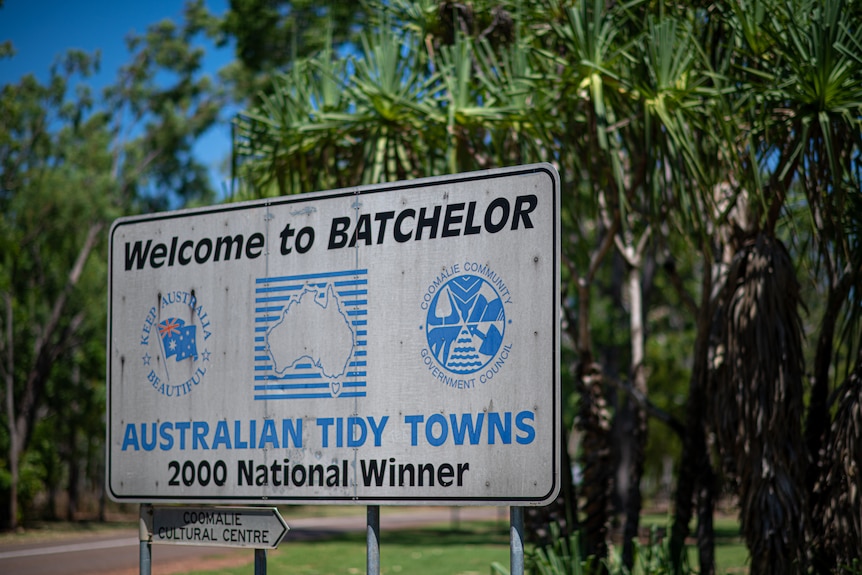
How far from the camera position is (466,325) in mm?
4156

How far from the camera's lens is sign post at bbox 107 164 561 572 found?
403 cm

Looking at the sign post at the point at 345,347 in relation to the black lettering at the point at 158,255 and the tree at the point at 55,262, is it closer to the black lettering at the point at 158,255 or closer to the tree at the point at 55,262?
the black lettering at the point at 158,255

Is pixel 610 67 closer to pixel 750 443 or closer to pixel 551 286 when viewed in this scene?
pixel 750 443

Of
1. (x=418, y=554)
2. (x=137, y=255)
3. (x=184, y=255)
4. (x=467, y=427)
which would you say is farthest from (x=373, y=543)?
(x=418, y=554)

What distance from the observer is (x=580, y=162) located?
903cm

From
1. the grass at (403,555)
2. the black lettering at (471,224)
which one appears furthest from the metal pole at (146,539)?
the grass at (403,555)

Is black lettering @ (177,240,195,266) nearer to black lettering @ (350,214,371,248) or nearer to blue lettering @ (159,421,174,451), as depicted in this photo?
blue lettering @ (159,421,174,451)

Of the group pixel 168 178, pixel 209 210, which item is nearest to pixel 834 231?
pixel 209 210

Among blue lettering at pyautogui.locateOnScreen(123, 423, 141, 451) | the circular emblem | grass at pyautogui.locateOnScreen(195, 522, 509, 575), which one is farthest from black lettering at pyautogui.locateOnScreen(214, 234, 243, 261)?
grass at pyautogui.locateOnScreen(195, 522, 509, 575)

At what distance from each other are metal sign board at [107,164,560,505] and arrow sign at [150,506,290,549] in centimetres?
8

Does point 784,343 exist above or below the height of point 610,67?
below

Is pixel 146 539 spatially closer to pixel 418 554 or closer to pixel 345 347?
pixel 345 347

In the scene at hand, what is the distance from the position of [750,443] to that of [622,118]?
2.85m

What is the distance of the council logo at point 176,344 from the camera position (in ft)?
15.8
